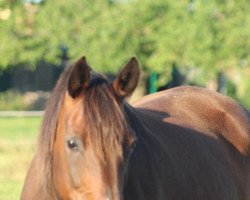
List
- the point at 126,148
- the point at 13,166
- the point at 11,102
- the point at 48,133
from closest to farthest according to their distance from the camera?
the point at 126,148
the point at 48,133
the point at 13,166
the point at 11,102

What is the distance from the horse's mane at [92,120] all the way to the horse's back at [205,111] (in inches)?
69.1

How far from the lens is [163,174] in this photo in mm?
4898

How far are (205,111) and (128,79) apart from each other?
2.19 m

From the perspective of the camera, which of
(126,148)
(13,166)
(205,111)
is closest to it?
(126,148)

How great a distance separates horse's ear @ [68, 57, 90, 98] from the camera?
412 cm

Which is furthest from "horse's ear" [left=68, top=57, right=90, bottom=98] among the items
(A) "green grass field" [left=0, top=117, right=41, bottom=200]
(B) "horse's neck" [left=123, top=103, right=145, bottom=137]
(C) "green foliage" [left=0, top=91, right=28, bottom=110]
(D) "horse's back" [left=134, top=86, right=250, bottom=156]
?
(C) "green foliage" [left=0, top=91, right=28, bottom=110]

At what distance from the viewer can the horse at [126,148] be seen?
4.00 metres

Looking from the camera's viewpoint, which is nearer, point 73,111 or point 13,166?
point 73,111

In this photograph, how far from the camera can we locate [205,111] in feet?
21.0

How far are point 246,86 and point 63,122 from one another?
123ft

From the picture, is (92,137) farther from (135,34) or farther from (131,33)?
(135,34)

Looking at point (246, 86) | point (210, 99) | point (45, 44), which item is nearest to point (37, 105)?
point (246, 86)

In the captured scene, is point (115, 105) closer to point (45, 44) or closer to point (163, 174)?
point (163, 174)

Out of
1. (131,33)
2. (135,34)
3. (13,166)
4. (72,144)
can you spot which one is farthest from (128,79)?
(135,34)
